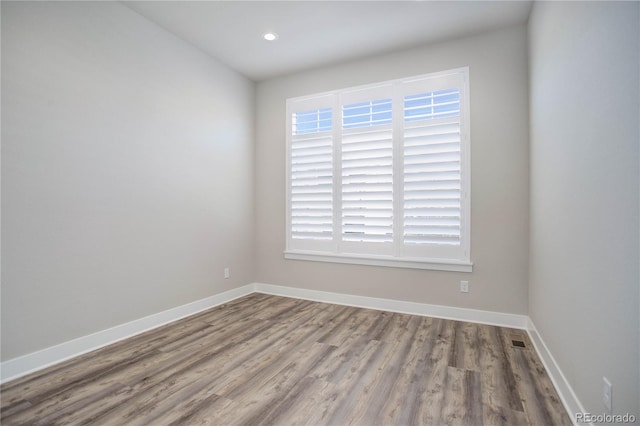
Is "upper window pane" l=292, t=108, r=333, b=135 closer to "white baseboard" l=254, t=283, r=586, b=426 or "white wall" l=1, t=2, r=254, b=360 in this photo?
"white wall" l=1, t=2, r=254, b=360

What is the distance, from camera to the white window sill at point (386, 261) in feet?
10.8

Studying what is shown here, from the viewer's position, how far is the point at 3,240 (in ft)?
6.81

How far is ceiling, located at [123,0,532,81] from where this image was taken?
9.15 feet

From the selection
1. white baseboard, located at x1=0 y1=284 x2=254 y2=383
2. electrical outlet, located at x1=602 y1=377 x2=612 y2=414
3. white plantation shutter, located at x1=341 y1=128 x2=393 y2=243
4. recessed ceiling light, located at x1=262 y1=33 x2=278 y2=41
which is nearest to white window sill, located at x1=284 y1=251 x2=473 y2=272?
white plantation shutter, located at x1=341 y1=128 x2=393 y2=243

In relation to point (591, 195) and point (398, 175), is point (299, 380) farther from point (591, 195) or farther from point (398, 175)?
point (398, 175)

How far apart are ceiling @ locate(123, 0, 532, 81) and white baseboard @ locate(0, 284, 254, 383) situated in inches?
113

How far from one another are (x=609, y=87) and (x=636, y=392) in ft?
3.98

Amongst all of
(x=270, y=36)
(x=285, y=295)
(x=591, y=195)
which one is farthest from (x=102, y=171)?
(x=591, y=195)

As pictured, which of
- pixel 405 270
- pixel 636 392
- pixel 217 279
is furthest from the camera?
pixel 217 279

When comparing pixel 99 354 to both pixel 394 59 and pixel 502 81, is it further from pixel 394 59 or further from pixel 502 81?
pixel 502 81

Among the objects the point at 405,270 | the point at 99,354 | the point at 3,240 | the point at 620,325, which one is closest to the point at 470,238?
the point at 405,270

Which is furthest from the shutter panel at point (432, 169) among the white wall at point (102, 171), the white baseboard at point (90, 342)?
the white baseboard at point (90, 342)

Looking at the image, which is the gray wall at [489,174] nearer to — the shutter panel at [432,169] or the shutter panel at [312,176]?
the shutter panel at [432,169]

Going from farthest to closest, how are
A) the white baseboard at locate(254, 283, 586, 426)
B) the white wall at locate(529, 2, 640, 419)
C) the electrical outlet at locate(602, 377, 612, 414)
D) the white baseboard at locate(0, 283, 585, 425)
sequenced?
the white baseboard at locate(0, 283, 585, 425), the white baseboard at locate(254, 283, 586, 426), the electrical outlet at locate(602, 377, 612, 414), the white wall at locate(529, 2, 640, 419)
